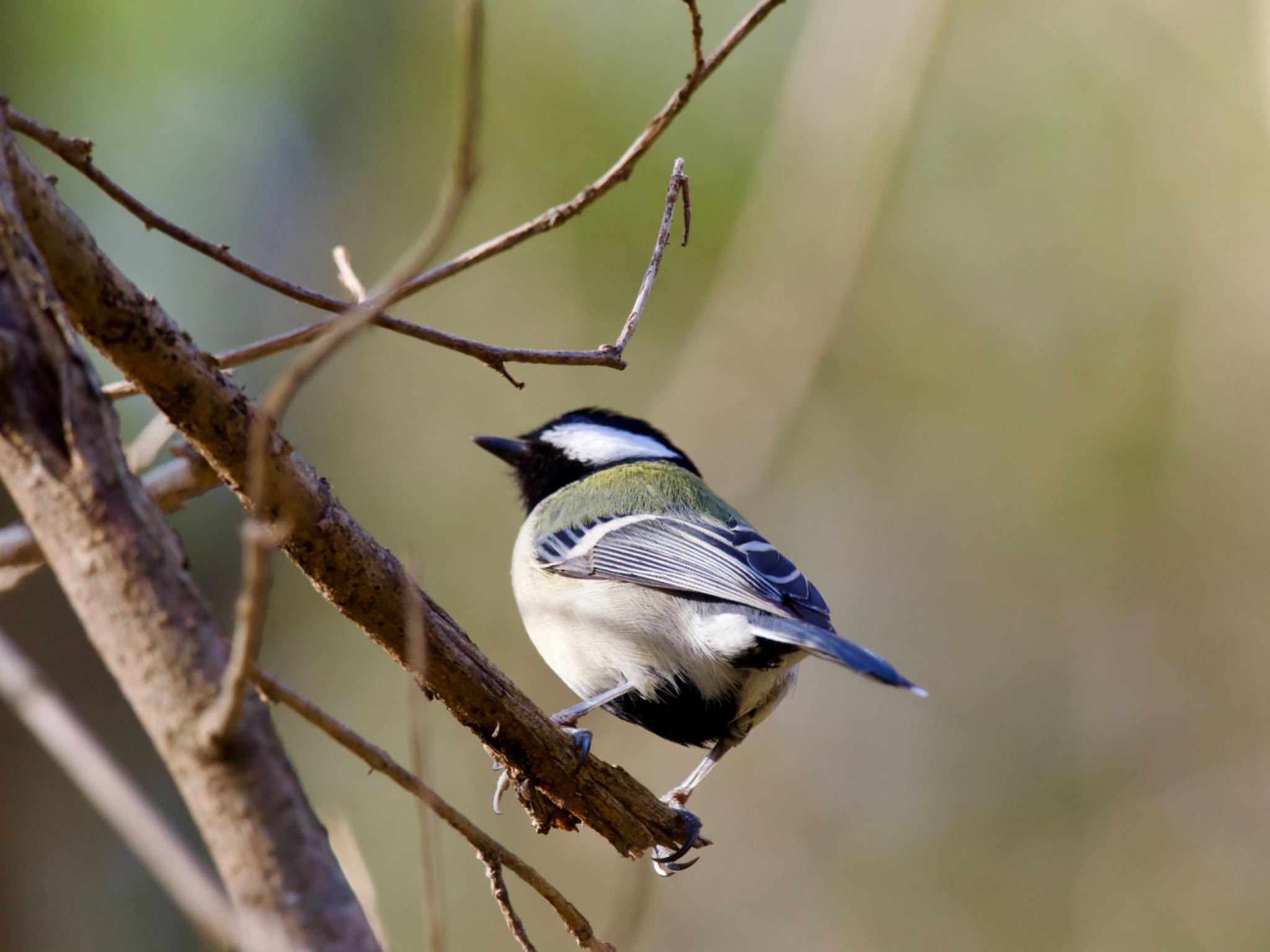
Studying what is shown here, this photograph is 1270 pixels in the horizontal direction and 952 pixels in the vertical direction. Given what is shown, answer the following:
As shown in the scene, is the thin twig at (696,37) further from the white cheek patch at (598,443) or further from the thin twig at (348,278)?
the white cheek patch at (598,443)

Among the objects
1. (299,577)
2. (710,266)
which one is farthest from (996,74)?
(299,577)

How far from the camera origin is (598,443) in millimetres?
3859

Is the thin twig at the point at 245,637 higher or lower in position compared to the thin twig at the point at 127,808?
higher

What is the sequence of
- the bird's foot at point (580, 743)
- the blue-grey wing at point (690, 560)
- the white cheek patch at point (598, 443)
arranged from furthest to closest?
the white cheek patch at point (598, 443) → the blue-grey wing at point (690, 560) → the bird's foot at point (580, 743)

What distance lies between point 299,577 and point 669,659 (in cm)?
517

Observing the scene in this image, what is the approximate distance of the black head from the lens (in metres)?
3.84

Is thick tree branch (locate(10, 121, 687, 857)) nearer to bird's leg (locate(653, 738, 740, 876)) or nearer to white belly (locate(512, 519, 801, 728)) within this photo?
bird's leg (locate(653, 738, 740, 876))

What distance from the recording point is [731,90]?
677cm

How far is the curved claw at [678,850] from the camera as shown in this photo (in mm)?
2373

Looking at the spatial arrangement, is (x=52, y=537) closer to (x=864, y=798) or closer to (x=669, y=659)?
(x=669, y=659)

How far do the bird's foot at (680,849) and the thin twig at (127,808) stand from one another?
150 centimetres

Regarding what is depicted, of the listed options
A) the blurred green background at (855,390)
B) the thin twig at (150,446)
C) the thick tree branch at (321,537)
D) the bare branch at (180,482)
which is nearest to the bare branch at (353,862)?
the thick tree branch at (321,537)

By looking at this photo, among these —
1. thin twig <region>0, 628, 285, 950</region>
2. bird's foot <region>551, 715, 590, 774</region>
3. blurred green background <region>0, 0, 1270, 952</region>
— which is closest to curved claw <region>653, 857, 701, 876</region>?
bird's foot <region>551, 715, 590, 774</region>

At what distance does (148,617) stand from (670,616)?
182 cm
